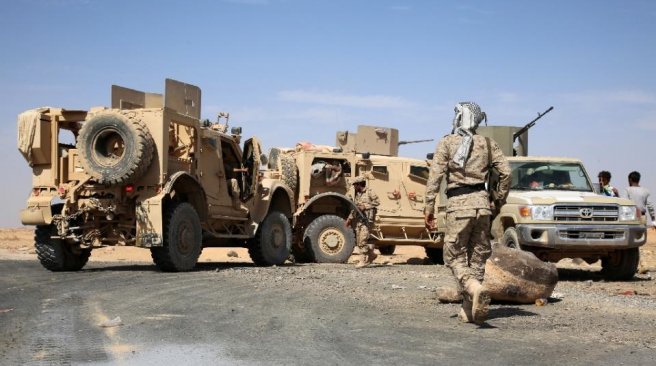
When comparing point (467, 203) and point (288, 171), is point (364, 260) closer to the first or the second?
point (288, 171)

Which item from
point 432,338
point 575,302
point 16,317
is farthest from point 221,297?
point 575,302

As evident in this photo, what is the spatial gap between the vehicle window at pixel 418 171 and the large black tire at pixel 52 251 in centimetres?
805

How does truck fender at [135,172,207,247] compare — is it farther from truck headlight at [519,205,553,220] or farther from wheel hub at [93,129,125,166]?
truck headlight at [519,205,553,220]

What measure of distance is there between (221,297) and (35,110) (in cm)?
569

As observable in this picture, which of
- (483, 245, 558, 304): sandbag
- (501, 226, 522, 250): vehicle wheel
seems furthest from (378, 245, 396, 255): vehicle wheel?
(483, 245, 558, 304): sandbag

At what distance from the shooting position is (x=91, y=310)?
8023 mm

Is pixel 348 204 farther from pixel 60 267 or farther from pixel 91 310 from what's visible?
pixel 91 310

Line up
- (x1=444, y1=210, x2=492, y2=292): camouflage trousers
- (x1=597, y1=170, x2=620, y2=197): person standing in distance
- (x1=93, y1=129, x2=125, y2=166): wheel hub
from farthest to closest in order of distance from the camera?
(x1=597, y1=170, x2=620, y2=197): person standing in distance → (x1=93, y1=129, x2=125, y2=166): wheel hub → (x1=444, y1=210, x2=492, y2=292): camouflage trousers

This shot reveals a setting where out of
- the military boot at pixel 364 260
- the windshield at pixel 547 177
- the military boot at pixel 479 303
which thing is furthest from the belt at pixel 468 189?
the military boot at pixel 364 260

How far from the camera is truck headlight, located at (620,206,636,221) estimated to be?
42.7ft

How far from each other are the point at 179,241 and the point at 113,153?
1.68 metres

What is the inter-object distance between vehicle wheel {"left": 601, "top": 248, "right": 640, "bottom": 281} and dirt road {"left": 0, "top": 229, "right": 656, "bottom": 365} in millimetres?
1914

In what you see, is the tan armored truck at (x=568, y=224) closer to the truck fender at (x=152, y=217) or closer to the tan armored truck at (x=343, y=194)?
the tan armored truck at (x=343, y=194)

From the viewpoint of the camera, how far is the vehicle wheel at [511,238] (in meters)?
12.7
